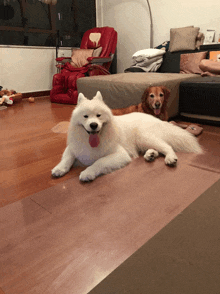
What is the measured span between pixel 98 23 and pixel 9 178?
522cm

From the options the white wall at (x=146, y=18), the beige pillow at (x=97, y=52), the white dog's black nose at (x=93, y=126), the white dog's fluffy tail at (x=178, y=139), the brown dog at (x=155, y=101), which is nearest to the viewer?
the white dog's black nose at (x=93, y=126)

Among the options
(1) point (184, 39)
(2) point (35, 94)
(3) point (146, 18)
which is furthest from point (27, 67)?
(1) point (184, 39)

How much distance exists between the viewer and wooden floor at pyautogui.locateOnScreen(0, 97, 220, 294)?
81 centimetres

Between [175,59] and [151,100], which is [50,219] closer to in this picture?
[151,100]

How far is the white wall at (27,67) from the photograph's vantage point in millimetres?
4355

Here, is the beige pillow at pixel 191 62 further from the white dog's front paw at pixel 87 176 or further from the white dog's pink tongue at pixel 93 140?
the white dog's front paw at pixel 87 176

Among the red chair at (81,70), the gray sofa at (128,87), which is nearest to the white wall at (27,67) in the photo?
the red chair at (81,70)

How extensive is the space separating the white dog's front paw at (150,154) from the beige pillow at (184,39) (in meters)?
2.64

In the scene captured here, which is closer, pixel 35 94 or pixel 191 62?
pixel 191 62

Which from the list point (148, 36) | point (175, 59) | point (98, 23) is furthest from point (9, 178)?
point (98, 23)

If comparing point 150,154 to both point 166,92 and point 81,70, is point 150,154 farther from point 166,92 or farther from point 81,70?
point 81,70

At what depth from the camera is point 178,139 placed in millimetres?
1772

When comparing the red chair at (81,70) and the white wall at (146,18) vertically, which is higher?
the white wall at (146,18)

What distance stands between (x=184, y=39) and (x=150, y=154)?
2841 millimetres
